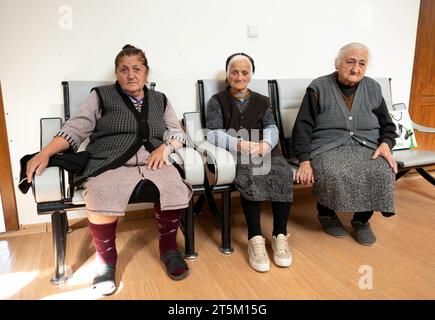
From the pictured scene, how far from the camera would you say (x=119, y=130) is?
151cm

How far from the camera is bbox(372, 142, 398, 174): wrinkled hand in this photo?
1.68 meters

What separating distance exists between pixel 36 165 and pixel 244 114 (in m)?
1.03

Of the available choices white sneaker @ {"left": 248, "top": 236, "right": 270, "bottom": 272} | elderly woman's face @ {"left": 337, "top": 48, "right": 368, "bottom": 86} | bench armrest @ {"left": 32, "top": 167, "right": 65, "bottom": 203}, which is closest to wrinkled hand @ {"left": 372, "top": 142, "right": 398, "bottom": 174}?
elderly woman's face @ {"left": 337, "top": 48, "right": 368, "bottom": 86}

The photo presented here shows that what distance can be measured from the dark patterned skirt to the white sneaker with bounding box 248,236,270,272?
206mm

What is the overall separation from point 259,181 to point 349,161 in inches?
19.9

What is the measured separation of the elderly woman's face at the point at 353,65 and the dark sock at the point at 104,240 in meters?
1.41

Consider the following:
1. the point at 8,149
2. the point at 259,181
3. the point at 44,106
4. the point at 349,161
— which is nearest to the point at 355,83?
the point at 349,161

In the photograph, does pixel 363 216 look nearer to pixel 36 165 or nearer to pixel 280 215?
Result: pixel 280 215

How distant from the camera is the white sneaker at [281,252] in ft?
4.93

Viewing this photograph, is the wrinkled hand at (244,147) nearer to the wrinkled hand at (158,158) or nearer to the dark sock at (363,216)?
the wrinkled hand at (158,158)

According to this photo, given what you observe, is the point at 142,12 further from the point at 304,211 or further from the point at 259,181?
the point at 304,211

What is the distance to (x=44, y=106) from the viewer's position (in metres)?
1.83

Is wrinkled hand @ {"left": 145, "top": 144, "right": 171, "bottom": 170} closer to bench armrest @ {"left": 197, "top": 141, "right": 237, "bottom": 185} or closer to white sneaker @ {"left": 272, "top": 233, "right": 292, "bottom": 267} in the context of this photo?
bench armrest @ {"left": 197, "top": 141, "right": 237, "bottom": 185}

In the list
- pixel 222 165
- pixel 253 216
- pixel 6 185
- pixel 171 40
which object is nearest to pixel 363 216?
pixel 253 216
